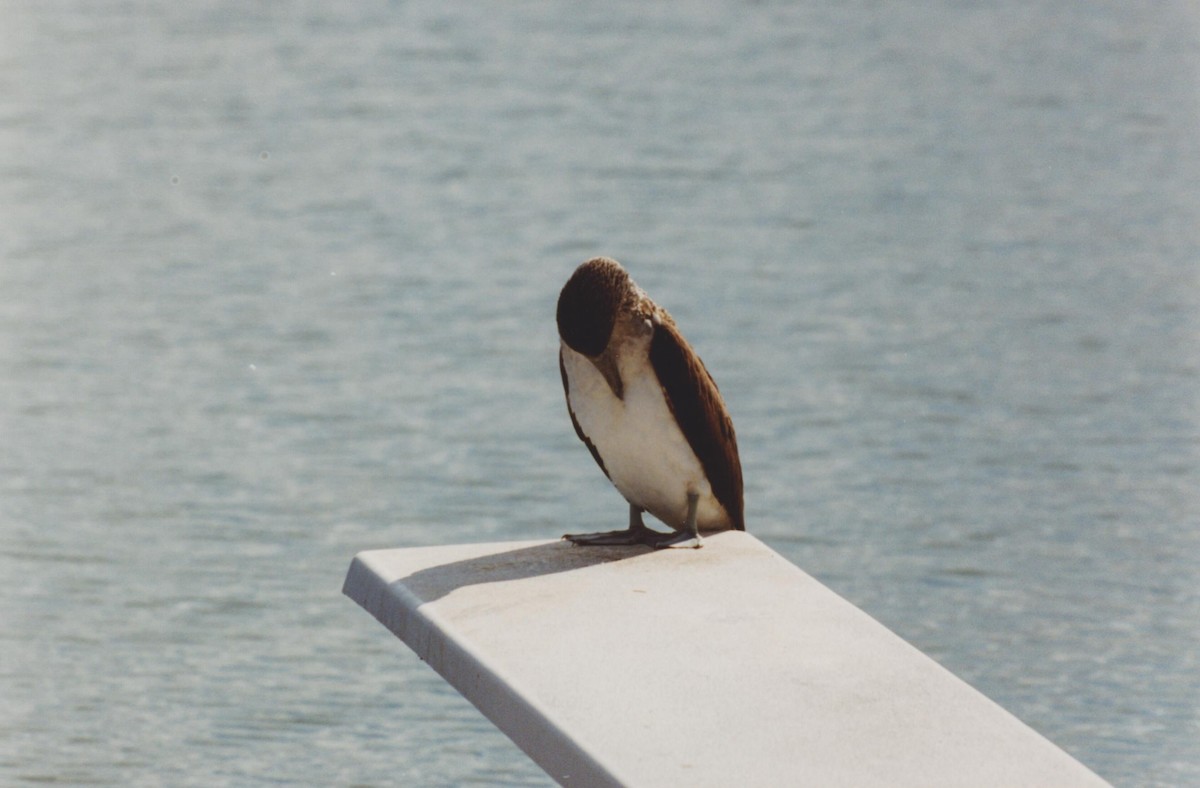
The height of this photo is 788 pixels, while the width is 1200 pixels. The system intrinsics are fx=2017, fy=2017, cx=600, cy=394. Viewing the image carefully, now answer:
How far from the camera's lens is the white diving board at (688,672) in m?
3.90

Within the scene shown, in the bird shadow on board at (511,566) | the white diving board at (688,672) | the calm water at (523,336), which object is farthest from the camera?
the calm water at (523,336)

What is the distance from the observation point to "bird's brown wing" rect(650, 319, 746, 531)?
527 cm

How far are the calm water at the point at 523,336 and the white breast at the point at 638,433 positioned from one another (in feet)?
4.29

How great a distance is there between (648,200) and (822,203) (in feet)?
3.62

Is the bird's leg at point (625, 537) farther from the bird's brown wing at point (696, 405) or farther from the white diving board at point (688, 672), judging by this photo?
the bird's brown wing at point (696, 405)

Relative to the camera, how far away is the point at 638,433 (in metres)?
5.32

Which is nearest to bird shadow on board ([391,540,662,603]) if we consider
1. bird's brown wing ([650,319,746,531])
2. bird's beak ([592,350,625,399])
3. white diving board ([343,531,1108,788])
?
white diving board ([343,531,1108,788])

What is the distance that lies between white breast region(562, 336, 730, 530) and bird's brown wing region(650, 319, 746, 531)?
0.02 metres

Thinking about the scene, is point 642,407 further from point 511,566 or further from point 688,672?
point 688,672

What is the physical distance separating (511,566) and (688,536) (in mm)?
547

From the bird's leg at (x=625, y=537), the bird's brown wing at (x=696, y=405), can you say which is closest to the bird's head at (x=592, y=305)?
the bird's brown wing at (x=696, y=405)

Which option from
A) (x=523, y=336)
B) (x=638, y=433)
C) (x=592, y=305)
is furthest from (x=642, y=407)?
(x=523, y=336)

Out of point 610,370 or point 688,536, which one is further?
point 688,536

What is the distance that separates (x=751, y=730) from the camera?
4.06 metres
